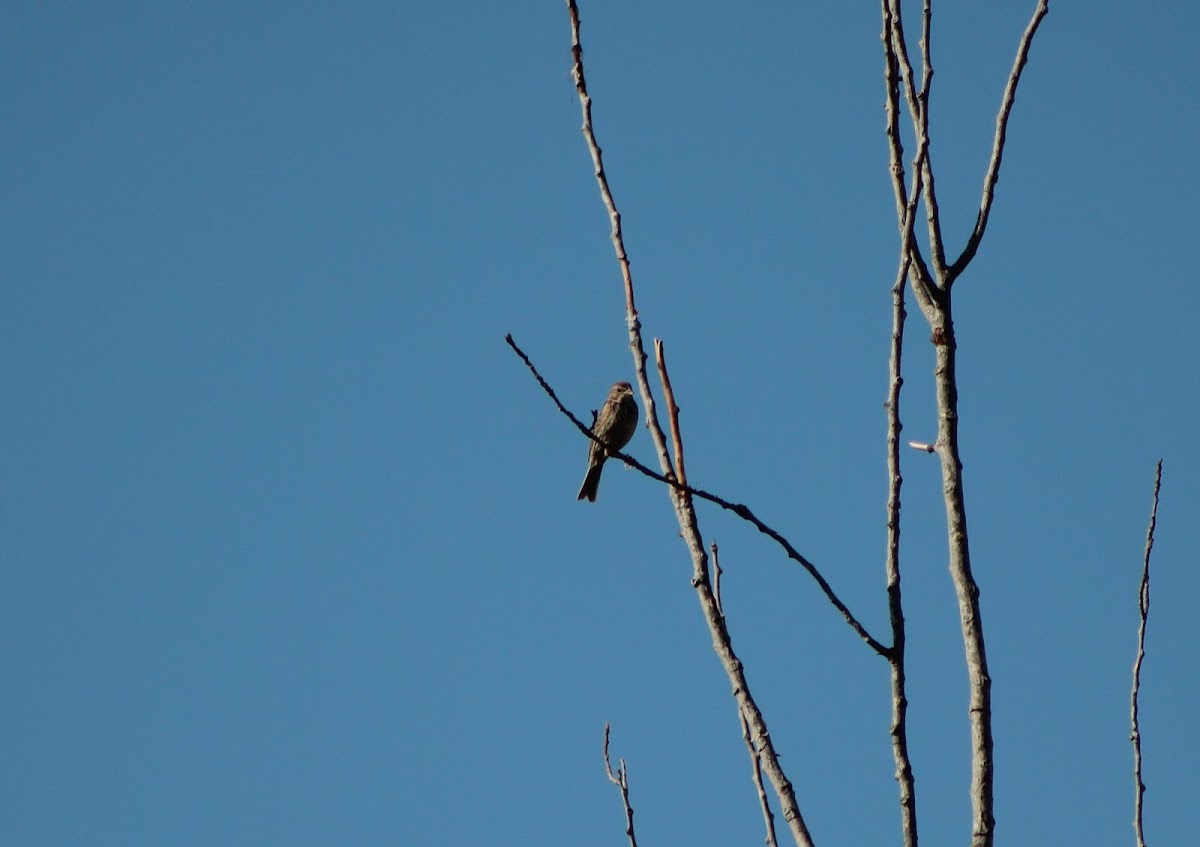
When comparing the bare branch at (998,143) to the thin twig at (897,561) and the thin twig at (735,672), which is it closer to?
the thin twig at (897,561)

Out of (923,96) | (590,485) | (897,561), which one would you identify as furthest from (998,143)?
(590,485)

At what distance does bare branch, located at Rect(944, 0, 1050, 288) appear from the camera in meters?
2.92

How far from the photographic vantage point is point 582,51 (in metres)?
3.39

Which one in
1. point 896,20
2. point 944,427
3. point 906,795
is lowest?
point 906,795

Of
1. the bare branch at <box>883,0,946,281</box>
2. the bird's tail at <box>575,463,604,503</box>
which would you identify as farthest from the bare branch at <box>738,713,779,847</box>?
the bird's tail at <box>575,463,604,503</box>

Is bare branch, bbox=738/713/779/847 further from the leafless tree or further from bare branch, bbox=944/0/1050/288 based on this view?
bare branch, bbox=944/0/1050/288

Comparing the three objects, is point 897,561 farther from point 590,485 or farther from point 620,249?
point 590,485

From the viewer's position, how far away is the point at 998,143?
2.93 m

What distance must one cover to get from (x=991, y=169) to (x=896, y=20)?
1.51 feet

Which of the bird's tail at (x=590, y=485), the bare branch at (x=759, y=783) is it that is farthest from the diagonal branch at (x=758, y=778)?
the bird's tail at (x=590, y=485)

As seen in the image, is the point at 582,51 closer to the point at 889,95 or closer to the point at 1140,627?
the point at 889,95

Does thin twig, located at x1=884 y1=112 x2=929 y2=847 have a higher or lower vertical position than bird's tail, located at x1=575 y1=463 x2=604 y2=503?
lower

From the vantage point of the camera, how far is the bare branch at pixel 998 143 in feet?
9.58

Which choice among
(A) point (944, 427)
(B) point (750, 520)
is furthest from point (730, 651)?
(A) point (944, 427)
